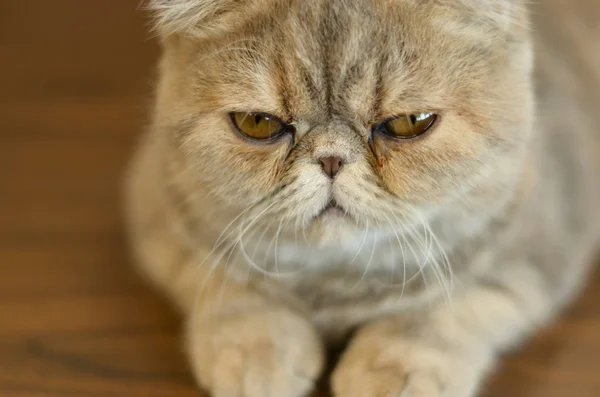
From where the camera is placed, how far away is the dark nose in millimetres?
908

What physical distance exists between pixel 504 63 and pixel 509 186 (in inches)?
6.7

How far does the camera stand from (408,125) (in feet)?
3.05

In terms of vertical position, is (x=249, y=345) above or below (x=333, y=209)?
below

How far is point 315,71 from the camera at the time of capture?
90 centimetres

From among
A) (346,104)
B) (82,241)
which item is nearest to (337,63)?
(346,104)

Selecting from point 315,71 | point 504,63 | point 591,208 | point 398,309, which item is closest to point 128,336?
point 398,309

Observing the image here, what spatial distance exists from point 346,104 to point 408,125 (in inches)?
3.3

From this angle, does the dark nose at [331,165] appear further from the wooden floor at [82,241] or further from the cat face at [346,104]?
the wooden floor at [82,241]

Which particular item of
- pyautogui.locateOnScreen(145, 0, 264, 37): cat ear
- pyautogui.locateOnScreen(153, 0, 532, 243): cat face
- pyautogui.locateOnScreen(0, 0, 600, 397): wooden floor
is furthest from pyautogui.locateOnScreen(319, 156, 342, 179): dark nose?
pyautogui.locateOnScreen(0, 0, 600, 397): wooden floor

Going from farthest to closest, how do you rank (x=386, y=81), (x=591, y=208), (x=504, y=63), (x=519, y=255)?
(x=591, y=208), (x=519, y=255), (x=504, y=63), (x=386, y=81)

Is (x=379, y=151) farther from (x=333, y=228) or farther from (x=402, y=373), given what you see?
(x=402, y=373)

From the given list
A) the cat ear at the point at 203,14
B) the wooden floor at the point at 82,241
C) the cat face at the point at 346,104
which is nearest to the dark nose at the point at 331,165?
the cat face at the point at 346,104

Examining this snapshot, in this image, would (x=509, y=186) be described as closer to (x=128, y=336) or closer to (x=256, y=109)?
(x=256, y=109)

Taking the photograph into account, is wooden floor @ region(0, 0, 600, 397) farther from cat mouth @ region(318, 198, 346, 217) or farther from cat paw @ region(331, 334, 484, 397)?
cat mouth @ region(318, 198, 346, 217)
